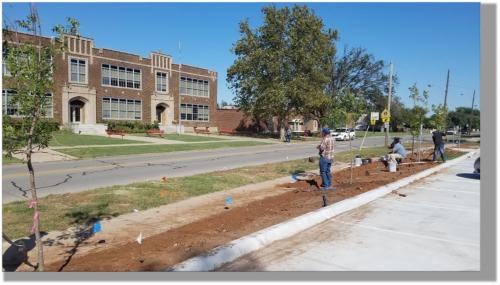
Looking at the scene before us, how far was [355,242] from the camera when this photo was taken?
5.96m

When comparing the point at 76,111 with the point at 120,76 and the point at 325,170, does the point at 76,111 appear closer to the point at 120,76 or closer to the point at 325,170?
the point at 120,76

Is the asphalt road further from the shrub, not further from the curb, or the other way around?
the shrub

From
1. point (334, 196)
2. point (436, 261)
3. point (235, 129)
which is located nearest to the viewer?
point (436, 261)

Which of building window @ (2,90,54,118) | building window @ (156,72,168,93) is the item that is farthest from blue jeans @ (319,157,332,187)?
building window @ (156,72,168,93)

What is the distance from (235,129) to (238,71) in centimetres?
1714

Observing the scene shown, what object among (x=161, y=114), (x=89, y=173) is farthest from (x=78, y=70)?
(x=89, y=173)

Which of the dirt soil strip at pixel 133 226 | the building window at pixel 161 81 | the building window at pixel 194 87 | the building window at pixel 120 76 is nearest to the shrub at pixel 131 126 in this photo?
the building window at pixel 120 76

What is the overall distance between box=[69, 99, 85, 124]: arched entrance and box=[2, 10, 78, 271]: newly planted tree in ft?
117

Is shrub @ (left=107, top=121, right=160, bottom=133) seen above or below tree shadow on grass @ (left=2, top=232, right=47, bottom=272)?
above

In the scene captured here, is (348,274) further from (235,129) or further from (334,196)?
(235,129)

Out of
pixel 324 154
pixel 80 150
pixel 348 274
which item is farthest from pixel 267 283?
pixel 80 150

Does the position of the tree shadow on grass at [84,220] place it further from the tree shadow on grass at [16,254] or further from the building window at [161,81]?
the building window at [161,81]

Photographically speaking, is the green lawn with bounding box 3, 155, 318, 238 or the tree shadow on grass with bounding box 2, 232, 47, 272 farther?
the green lawn with bounding box 3, 155, 318, 238

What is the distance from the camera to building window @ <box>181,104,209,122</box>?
48625 mm
